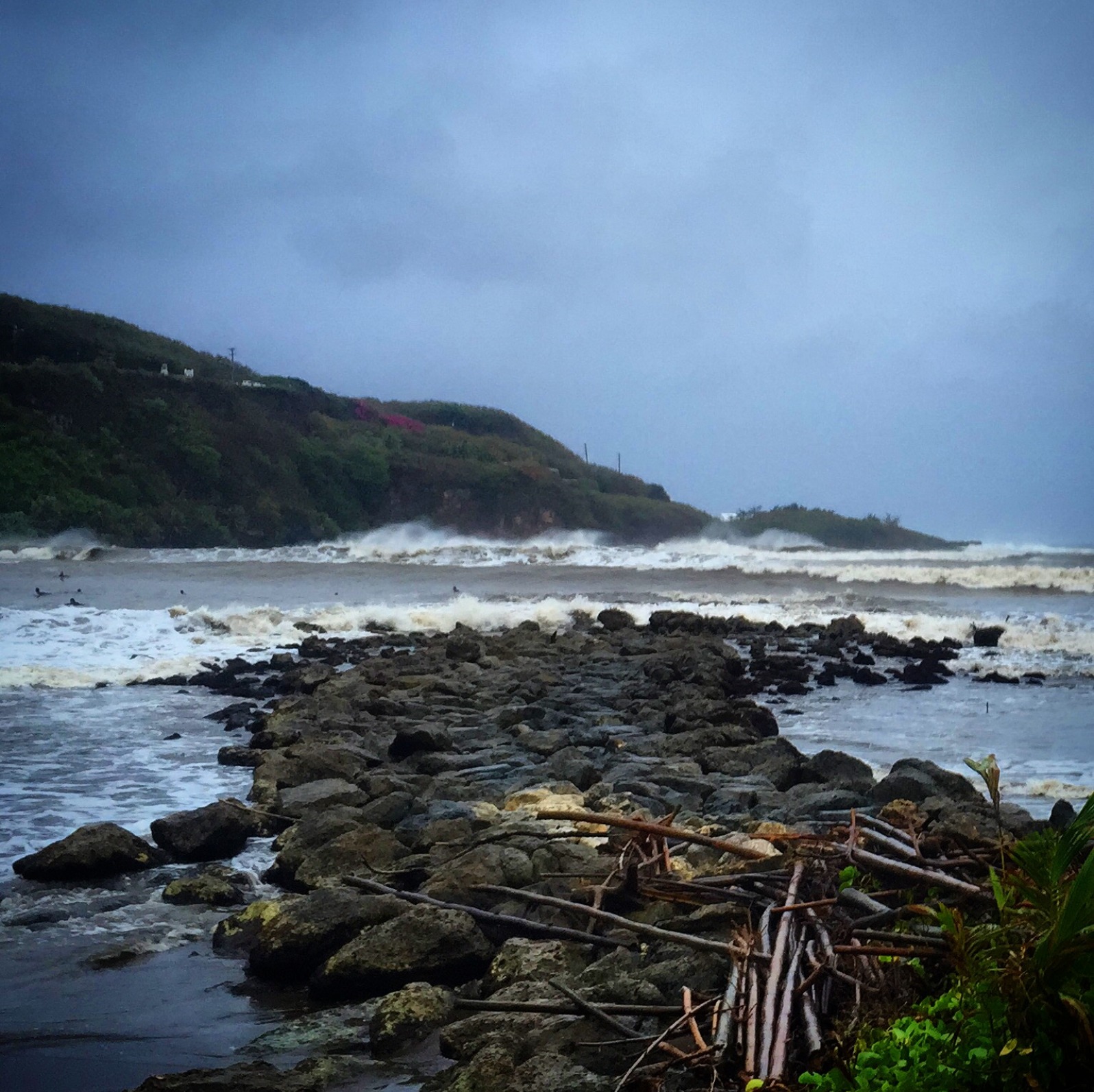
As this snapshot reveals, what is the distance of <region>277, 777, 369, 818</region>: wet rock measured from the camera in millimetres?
6062

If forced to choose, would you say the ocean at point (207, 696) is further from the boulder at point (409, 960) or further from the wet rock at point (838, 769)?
the wet rock at point (838, 769)

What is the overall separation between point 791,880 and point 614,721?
6.57 m

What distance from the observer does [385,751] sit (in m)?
7.70

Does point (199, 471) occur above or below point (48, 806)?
above

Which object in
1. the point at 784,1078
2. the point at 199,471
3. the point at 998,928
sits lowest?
the point at 784,1078

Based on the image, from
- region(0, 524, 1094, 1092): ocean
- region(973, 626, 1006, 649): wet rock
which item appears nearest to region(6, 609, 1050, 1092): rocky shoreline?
region(0, 524, 1094, 1092): ocean

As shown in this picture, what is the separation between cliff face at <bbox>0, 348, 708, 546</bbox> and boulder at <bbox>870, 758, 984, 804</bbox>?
30.4 m

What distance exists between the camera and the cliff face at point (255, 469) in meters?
38.0

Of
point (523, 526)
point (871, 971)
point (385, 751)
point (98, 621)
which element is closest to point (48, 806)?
point (385, 751)

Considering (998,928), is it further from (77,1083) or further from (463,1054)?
(77,1083)

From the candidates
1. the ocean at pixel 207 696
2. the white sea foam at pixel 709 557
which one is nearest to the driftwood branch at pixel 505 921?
the ocean at pixel 207 696

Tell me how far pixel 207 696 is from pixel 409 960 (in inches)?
342

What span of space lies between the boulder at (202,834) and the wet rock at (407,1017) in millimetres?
2436

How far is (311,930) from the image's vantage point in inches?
156
